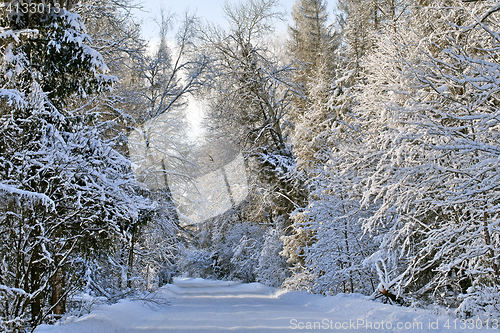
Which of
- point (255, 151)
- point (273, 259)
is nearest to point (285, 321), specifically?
point (255, 151)

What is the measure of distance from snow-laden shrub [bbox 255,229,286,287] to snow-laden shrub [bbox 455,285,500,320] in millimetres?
12805

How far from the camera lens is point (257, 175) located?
18531 millimetres

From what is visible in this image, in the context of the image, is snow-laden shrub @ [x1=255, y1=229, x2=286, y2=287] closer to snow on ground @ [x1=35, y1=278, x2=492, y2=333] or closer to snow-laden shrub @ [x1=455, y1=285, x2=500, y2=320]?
snow on ground @ [x1=35, y1=278, x2=492, y2=333]

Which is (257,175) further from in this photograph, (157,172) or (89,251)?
(89,251)

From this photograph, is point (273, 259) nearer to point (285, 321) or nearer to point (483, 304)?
point (285, 321)

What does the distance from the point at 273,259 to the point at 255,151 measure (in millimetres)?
6494

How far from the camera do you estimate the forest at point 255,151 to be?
529cm

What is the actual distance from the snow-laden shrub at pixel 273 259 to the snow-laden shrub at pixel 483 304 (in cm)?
1280

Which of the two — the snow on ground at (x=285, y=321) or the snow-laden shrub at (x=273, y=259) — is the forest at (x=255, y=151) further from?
the snow on ground at (x=285, y=321)

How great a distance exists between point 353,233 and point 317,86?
293 inches

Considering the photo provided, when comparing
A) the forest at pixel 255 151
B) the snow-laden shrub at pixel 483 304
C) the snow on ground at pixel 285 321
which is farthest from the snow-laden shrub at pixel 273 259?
the snow-laden shrub at pixel 483 304

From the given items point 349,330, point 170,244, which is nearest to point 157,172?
point 170,244

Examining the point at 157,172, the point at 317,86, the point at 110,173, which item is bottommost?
the point at 110,173

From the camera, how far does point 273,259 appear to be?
1927 cm
